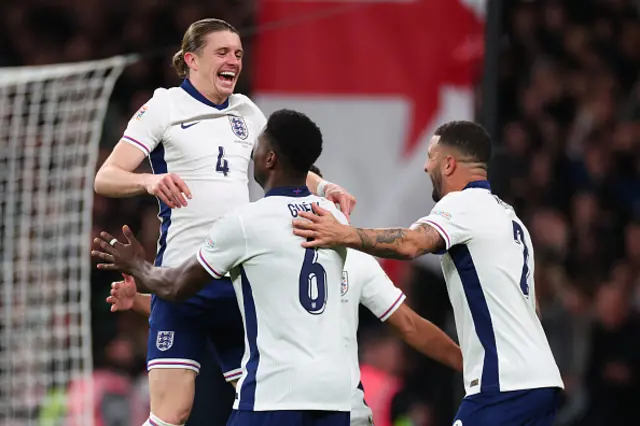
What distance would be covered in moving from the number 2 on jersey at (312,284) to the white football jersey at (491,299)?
0.55m

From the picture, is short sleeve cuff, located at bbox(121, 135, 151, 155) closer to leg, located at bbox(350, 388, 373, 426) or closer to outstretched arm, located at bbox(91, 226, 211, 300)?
outstretched arm, located at bbox(91, 226, 211, 300)

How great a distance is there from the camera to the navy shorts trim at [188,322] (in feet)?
17.4

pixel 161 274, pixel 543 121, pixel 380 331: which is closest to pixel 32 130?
pixel 380 331

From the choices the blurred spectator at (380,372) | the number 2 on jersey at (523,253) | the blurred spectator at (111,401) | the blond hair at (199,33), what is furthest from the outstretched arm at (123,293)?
the blurred spectator at (111,401)

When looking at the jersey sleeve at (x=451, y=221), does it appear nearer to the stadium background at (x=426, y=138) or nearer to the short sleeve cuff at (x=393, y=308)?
the short sleeve cuff at (x=393, y=308)

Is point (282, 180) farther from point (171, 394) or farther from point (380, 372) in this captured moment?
point (380, 372)

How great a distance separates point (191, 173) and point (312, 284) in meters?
0.93

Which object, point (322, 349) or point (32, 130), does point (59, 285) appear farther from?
point (322, 349)

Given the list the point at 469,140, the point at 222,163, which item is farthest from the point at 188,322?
the point at 469,140

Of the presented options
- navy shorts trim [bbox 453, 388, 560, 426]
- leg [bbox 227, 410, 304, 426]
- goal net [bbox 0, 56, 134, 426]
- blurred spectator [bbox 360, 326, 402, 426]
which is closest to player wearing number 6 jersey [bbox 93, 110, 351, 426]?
leg [bbox 227, 410, 304, 426]

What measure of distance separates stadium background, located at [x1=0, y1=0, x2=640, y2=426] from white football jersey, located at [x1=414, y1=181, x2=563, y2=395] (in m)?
3.37

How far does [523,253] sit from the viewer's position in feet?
16.8

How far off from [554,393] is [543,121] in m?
6.70

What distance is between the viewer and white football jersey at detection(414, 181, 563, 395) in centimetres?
497
